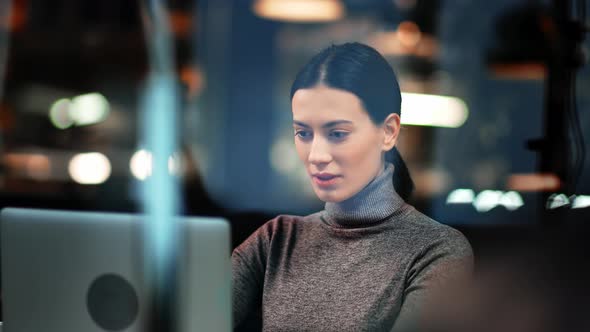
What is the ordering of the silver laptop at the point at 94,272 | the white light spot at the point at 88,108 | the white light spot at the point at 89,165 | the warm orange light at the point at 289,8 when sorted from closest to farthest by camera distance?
1. the silver laptop at the point at 94,272
2. the warm orange light at the point at 289,8
3. the white light spot at the point at 89,165
4. the white light spot at the point at 88,108

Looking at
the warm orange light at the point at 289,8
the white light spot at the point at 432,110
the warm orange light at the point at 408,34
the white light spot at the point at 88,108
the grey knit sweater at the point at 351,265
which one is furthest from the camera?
the white light spot at the point at 88,108

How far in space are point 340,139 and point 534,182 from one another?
41 centimetres

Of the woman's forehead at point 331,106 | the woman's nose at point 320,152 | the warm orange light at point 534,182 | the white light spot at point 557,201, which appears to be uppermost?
the woman's forehead at point 331,106

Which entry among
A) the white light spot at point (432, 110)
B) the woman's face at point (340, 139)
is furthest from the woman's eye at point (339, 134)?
the white light spot at point (432, 110)

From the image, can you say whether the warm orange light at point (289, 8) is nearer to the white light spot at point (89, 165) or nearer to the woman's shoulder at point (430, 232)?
the white light spot at point (89, 165)

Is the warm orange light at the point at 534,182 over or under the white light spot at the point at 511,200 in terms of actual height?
over

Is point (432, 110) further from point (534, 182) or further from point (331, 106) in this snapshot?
point (331, 106)

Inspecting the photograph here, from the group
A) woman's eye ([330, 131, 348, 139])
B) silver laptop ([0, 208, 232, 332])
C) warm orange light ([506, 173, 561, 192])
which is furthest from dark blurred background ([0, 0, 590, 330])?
silver laptop ([0, 208, 232, 332])

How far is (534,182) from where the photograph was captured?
57.4 inches

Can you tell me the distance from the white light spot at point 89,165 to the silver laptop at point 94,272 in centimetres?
192

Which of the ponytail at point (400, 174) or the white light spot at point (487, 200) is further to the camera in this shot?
the white light spot at point (487, 200)

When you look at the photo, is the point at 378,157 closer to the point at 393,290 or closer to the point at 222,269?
the point at 393,290

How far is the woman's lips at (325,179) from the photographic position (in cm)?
126

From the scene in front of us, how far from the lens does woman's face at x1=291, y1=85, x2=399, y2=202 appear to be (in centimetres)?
123
